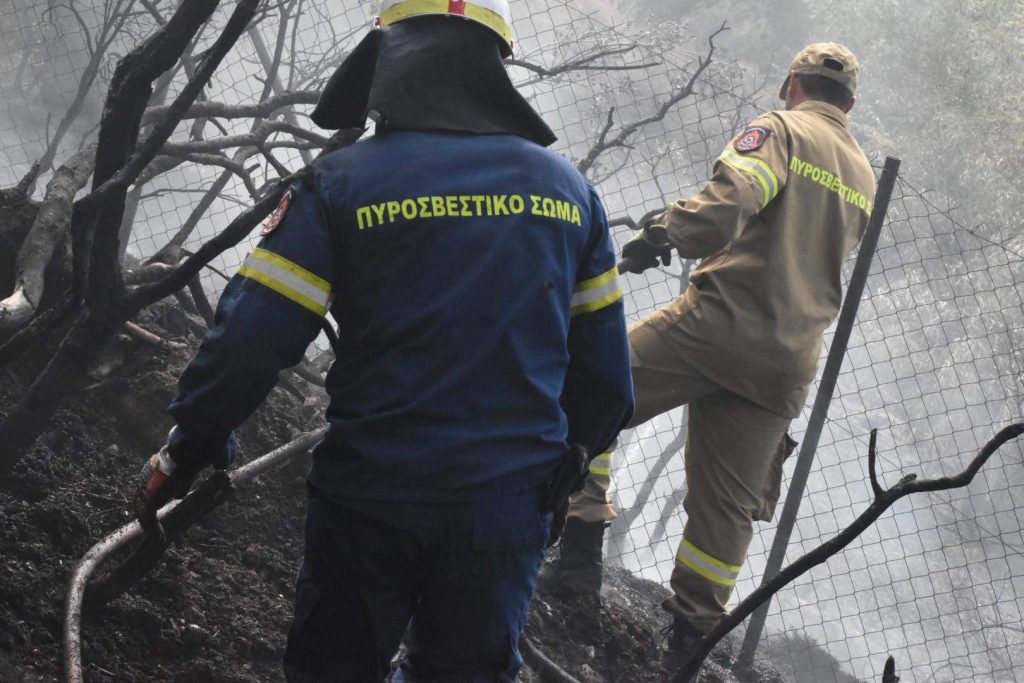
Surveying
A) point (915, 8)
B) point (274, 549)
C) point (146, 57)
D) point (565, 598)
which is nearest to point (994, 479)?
point (915, 8)

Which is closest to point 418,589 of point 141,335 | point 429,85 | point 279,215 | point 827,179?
point 279,215

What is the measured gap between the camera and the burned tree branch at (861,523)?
2.24 meters

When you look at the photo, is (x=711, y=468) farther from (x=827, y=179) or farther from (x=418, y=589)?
(x=418, y=589)

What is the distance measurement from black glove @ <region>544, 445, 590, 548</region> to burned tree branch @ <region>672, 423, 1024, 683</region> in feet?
2.37

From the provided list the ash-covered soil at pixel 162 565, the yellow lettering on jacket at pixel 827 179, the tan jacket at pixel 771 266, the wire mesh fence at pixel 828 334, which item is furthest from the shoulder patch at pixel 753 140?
the wire mesh fence at pixel 828 334

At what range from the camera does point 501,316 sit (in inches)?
69.2

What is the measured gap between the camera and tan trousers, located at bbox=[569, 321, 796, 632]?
3.26 meters

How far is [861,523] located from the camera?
2.47 metres

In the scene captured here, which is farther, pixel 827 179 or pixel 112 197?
pixel 827 179

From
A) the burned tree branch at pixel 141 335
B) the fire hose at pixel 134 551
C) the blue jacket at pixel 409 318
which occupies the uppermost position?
the burned tree branch at pixel 141 335

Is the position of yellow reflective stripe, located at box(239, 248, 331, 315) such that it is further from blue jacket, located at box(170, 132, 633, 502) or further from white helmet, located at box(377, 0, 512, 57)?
white helmet, located at box(377, 0, 512, 57)

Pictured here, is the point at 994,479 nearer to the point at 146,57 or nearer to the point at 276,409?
the point at 276,409

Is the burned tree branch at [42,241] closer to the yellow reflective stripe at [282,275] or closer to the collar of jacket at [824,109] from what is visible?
the yellow reflective stripe at [282,275]

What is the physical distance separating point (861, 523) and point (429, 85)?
1612mm
